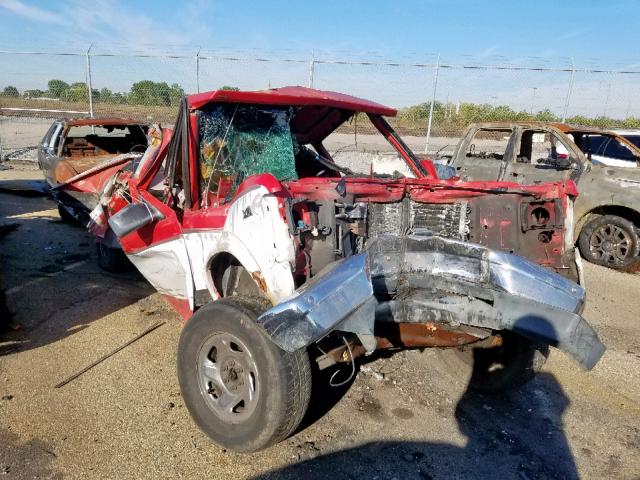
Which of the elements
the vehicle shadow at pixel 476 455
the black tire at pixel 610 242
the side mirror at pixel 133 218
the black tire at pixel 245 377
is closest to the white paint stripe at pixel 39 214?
the side mirror at pixel 133 218

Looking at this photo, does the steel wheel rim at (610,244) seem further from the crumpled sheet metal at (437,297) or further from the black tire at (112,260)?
the black tire at (112,260)

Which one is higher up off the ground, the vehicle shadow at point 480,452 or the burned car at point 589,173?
the burned car at point 589,173

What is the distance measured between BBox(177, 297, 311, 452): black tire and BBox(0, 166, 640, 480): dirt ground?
209 mm

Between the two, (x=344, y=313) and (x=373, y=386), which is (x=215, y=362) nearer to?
(x=344, y=313)

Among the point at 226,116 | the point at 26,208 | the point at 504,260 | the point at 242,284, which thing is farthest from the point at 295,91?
the point at 26,208

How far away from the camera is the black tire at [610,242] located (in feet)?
21.9

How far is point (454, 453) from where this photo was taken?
295 cm

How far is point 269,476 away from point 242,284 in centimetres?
121

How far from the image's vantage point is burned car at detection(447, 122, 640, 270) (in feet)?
22.0

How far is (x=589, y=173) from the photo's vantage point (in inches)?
272

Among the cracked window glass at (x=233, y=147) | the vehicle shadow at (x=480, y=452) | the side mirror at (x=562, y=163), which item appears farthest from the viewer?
the side mirror at (x=562, y=163)

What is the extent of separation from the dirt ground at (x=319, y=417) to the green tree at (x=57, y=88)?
45.8 feet

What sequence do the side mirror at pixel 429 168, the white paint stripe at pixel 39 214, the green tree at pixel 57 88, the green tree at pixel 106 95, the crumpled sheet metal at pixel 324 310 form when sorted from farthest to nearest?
1. the green tree at pixel 57 88
2. the green tree at pixel 106 95
3. the white paint stripe at pixel 39 214
4. the side mirror at pixel 429 168
5. the crumpled sheet metal at pixel 324 310

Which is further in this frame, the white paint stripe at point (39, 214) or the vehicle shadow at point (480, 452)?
the white paint stripe at point (39, 214)
